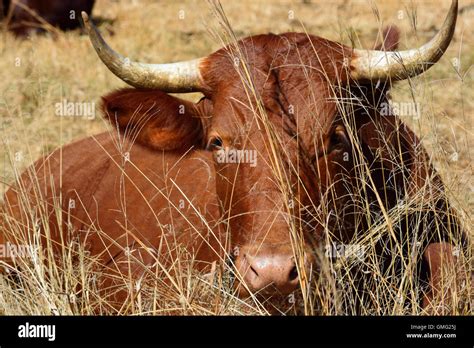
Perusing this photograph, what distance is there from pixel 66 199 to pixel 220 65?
208 cm

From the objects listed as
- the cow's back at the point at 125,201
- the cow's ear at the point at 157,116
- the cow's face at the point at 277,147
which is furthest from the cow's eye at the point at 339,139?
the cow's ear at the point at 157,116

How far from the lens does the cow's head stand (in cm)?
482

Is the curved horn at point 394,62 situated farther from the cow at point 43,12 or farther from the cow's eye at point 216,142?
the cow at point 43,12

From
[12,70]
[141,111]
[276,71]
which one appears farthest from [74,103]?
[276,71]

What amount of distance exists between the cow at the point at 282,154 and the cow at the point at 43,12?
7317mm

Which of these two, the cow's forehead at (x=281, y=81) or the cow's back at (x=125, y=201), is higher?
the cow's forehead at (x=281, y=81)

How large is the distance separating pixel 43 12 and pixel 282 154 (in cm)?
920

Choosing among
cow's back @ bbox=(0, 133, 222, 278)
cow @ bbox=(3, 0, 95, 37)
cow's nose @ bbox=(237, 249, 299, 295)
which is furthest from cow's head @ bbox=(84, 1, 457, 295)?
cow @ bbox=(3, 0, 95, 37)

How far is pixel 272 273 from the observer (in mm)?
4574

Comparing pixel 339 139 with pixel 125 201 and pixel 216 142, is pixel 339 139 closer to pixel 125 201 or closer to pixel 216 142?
pixel 216 142

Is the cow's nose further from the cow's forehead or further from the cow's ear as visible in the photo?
the cow's ear

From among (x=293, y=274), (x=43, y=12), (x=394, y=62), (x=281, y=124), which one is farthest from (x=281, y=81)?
(x=43, y=12)

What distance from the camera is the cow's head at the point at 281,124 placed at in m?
4.82
